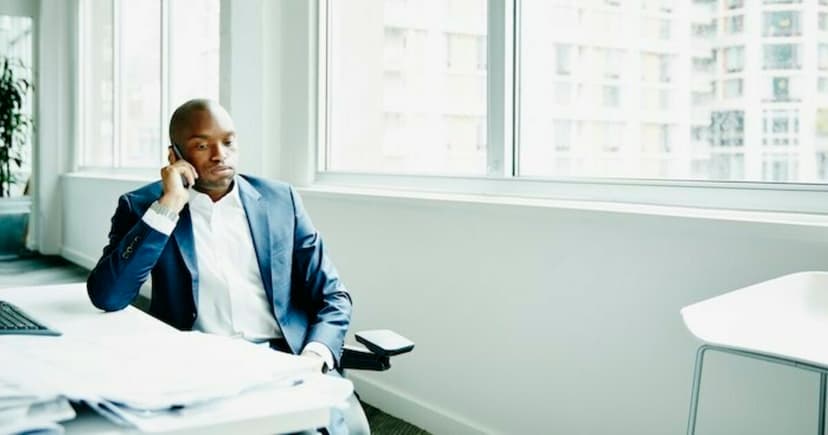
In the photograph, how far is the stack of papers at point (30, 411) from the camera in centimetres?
87

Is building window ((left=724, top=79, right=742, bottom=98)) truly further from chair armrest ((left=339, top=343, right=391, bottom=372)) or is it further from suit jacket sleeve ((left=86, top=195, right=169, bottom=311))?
suit jacket sleeve ((left=86, top=195, right=169, bottom=311))

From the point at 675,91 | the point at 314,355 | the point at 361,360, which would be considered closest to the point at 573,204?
the point at 675,91

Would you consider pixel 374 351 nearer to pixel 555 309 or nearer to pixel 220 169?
pixel 220 169

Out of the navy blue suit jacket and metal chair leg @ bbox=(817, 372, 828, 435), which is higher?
the navy blue suit jacket

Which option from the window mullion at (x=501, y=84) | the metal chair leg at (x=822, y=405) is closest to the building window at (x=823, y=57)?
the metal chair leg at (x=822, y=405)

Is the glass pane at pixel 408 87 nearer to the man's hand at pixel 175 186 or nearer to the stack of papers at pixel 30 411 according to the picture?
the man's hand at pixel 175 186

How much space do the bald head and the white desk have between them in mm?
438

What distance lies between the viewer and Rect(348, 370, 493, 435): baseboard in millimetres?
2885

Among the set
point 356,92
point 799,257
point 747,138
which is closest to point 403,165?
point 356,92

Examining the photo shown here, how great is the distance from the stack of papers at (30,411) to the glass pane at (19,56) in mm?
7718

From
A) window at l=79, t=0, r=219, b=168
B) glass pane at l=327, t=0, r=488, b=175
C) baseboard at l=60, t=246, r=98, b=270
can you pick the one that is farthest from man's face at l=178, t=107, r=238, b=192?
baseboard at l=60, t=246, r=98, b=270

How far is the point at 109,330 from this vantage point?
1396mm

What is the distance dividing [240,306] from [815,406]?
4.53 feet

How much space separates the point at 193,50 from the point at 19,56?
3.26 metres
